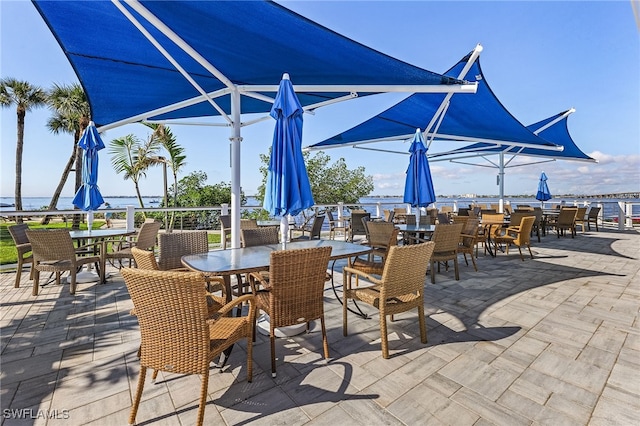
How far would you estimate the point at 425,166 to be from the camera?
225 inches

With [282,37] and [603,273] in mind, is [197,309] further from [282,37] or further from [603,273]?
[603,273]

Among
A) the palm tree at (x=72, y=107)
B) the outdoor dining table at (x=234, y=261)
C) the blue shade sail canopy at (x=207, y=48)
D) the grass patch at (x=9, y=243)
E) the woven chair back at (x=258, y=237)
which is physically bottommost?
the grass patch at (x=9, y=243)

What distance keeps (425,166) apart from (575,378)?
416cm

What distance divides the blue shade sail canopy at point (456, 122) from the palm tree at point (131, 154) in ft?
34.1

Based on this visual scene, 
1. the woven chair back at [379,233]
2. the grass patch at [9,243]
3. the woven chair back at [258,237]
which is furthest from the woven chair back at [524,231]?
the grass patch at [9,243]

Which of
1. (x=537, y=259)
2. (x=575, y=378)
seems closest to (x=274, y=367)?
(x=575, y=378)

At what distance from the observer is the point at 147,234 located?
175 inches

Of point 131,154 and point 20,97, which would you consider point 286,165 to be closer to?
point 131,154

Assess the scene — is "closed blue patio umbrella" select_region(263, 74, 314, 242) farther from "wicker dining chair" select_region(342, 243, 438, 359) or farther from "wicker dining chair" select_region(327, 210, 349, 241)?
"wicker dining chair" select_region(327, 210, 349, 241)

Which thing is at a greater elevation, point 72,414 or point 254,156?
point 254,156

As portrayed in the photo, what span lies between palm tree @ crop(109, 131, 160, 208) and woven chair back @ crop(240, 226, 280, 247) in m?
12.9

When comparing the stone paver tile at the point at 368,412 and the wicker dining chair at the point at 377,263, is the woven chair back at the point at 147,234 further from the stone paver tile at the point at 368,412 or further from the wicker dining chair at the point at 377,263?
the stone paver tile at the point at 368,412

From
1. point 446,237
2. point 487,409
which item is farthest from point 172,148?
point 487,409

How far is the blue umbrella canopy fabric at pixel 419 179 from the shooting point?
5.68 meters
